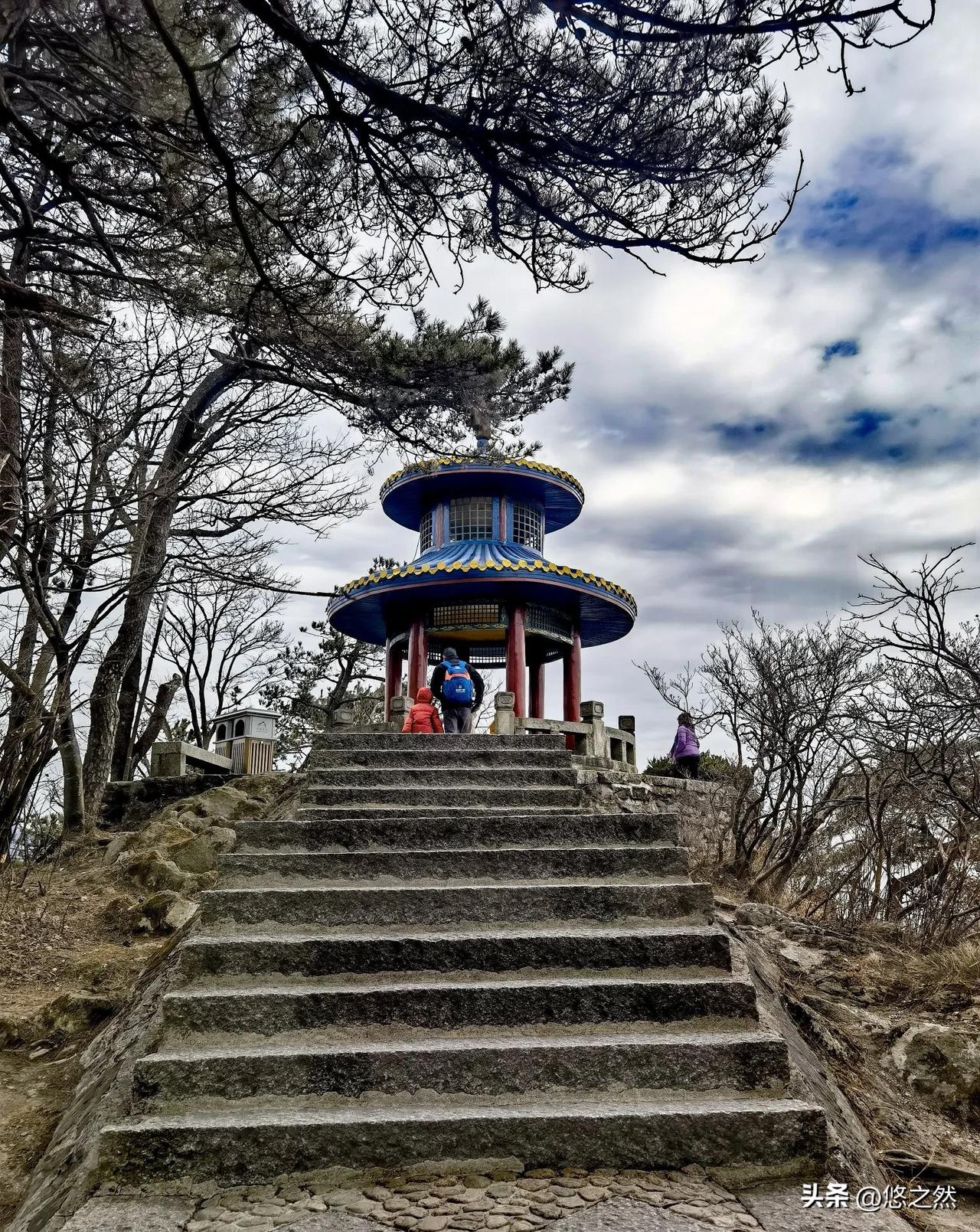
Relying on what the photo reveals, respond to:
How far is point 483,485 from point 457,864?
11.0 m

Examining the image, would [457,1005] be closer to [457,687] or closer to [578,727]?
[457,687]

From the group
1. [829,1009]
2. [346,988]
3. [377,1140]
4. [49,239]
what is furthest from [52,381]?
[829,1009]

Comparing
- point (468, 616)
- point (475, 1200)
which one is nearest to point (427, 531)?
point (468, 616)

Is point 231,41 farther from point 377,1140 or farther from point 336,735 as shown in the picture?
point 377,1140

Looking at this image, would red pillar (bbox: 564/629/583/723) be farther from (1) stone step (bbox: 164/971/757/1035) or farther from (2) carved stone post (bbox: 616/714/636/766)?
(1) stone step (bbox: 164/971/757/1035)

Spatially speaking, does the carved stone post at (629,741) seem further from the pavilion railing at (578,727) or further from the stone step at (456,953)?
the stone step at (456,953)

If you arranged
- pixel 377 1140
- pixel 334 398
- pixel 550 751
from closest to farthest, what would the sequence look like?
pixel 377 1140
pixel 334 398
pixel 550 751

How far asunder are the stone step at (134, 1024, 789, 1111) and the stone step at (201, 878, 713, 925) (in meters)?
1.00

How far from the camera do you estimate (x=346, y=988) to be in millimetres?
4125

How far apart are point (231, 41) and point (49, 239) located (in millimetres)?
1760

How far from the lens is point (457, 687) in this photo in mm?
11086

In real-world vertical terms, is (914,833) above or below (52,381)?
below

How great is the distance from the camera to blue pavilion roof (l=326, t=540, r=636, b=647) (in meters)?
13.8

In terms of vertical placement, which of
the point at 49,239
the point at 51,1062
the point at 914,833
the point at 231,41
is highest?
the point at 231,41
